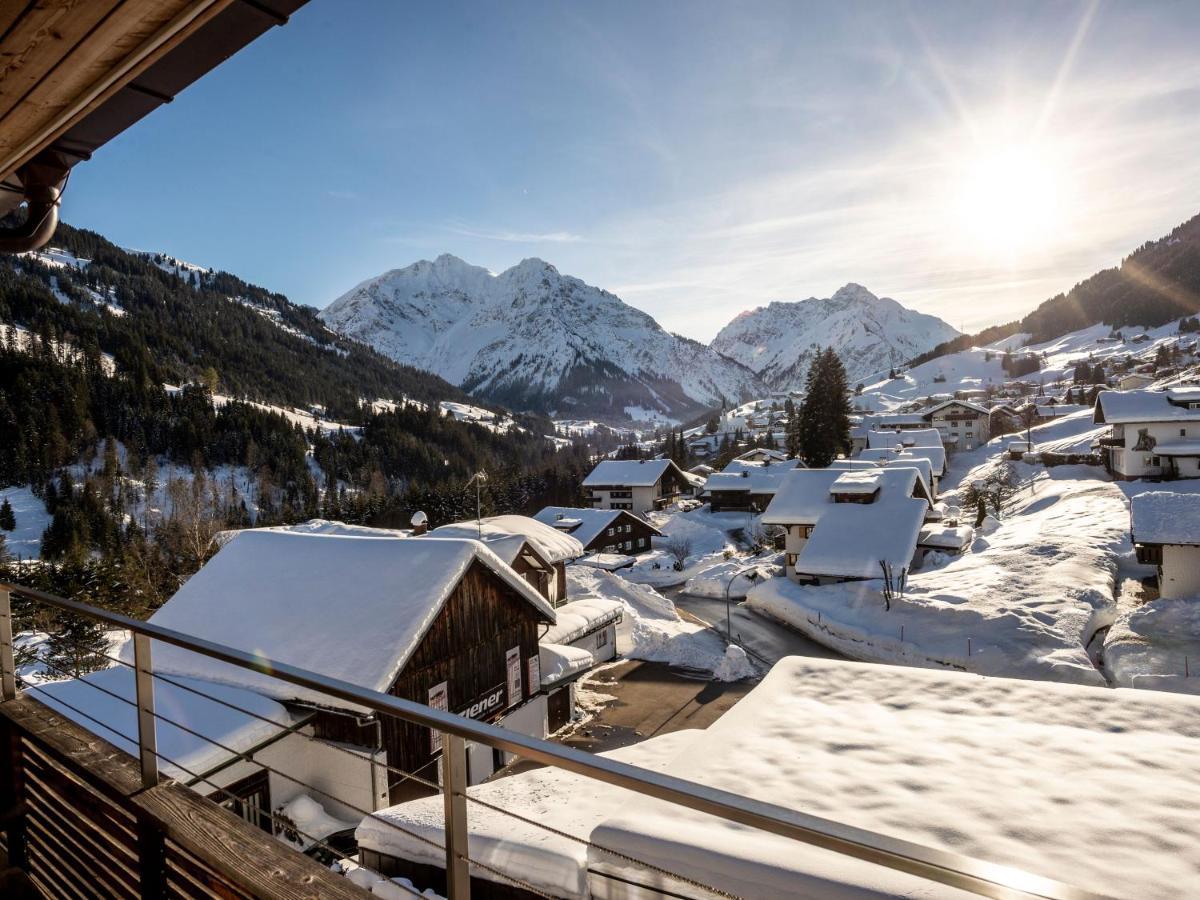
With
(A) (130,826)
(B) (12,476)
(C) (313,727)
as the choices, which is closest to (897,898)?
(A) (130,826)

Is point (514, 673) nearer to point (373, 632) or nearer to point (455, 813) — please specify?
point (373, 632)

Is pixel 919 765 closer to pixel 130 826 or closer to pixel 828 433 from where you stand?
pixel 130 826

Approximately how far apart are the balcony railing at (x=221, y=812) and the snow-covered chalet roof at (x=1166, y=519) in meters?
30.4

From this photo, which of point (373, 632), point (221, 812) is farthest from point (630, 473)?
point (221, 812)

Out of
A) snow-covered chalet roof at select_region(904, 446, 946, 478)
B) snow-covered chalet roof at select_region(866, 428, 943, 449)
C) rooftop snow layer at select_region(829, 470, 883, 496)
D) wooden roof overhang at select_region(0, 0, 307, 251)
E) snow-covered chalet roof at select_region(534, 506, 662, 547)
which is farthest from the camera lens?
snow-covered chalet roof at select_region(866, 428, 943, 449)

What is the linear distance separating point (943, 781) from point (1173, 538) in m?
27.0

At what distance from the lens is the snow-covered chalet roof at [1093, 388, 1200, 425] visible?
44.8 metres

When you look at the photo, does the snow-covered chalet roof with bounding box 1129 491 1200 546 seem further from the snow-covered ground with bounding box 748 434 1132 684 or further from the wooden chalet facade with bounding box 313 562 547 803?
the wooden chalet facade with bounding box 313 562 547 803

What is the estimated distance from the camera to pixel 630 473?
227 ft

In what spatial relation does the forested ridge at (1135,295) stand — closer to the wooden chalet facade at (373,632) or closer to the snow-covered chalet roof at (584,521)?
the snow-covered chalet roof at (584,521)

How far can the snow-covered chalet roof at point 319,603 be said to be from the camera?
43.0ft

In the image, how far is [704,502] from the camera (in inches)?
2721

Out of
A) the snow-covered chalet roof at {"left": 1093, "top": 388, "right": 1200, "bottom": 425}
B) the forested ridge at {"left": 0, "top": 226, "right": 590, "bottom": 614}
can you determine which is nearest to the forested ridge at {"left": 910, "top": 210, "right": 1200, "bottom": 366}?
the snow-covered chalet roof at {"left": 1093, "top": 388, "right": 1200, "bottom": 425}

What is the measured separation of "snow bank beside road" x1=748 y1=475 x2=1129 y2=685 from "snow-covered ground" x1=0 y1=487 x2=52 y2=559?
76.9 m
